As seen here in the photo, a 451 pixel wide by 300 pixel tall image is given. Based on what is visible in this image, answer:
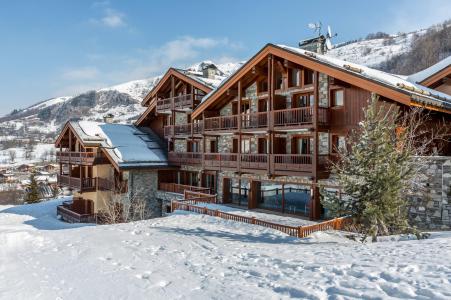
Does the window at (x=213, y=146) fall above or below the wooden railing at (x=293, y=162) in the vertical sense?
above

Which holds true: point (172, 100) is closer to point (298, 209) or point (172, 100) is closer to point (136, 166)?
point (136, 166)

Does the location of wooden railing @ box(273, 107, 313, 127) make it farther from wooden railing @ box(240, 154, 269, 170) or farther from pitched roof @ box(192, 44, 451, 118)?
pitched roof @ box(192, 44, 451, 118)

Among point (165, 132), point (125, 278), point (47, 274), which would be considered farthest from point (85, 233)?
point (165, 132)

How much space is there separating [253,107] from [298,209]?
7.36 meters

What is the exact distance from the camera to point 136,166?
2692 cm

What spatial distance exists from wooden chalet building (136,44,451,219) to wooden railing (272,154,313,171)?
0.05 metres

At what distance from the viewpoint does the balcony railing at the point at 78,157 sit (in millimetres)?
27328

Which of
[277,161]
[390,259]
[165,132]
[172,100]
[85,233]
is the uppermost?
[172,100]

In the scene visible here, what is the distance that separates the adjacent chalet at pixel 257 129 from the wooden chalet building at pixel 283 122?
0.06 meters

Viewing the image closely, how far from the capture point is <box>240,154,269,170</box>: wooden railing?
20.0 meters

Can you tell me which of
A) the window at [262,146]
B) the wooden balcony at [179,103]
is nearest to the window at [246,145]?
the window at [262,146]

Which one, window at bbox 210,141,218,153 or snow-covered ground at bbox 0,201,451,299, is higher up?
window at bbox 210,141,218,153

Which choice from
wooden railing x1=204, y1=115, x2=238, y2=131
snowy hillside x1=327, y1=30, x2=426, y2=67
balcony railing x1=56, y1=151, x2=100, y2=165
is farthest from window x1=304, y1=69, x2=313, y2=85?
snowy hillside x1=327, y1=30, x2=426, y2=67

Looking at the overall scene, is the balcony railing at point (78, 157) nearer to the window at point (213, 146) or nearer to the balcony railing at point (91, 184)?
the balcony railing at point (91, 184)
